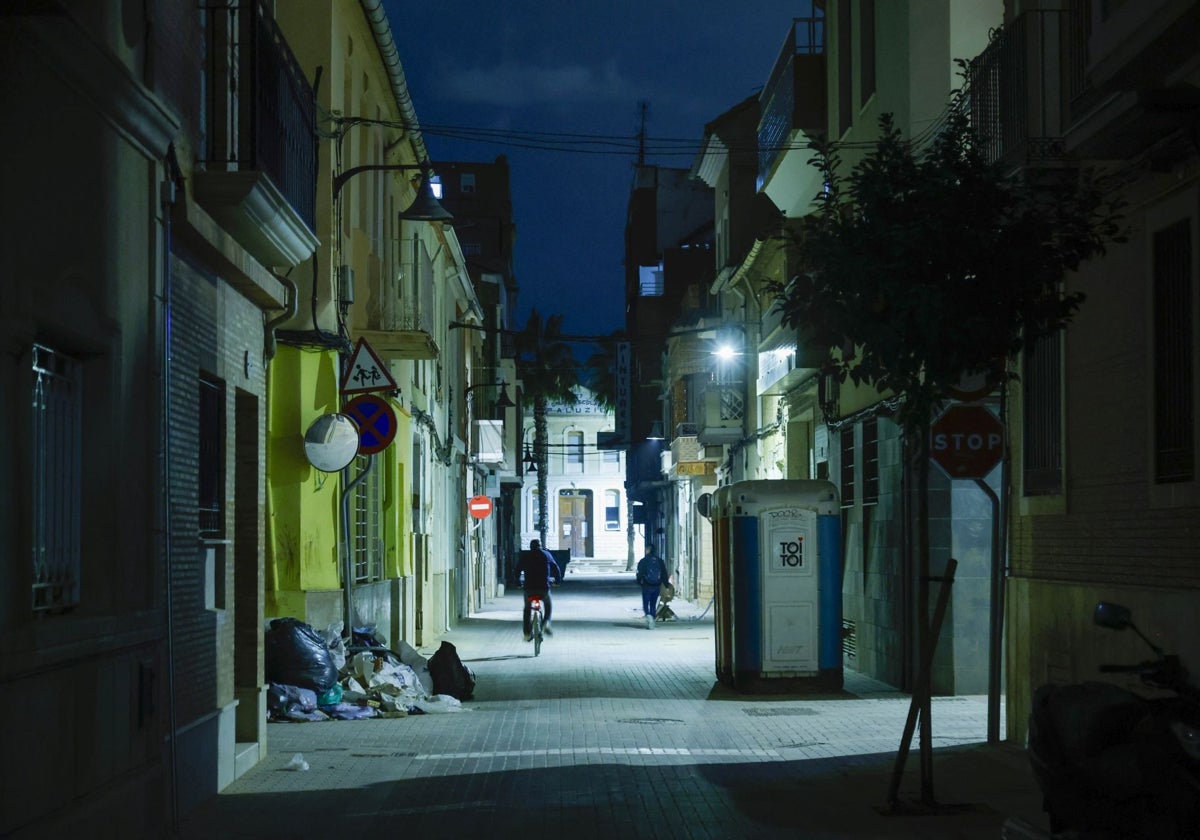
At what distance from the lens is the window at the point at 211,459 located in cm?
1198

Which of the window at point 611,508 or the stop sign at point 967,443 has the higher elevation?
the stop sign at point 967,443

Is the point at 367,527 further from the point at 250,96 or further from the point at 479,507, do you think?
the point at 479,507

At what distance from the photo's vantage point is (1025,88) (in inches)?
538

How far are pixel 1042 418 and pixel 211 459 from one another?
657 centimetres

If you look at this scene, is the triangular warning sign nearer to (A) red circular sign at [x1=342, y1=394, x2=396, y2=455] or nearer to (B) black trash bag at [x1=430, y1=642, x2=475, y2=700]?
(A) red circular sign at [x1=342, y1=394, x2=396, y2=455]

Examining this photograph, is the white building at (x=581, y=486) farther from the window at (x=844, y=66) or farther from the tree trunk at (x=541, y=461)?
the window at (x=844, y=66)

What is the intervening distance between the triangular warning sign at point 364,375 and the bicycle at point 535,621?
32.5 feet

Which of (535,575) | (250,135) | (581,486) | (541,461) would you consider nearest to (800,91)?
(535,575)

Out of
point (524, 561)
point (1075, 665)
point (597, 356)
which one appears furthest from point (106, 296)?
point (597, 356)

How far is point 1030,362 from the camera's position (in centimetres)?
1384

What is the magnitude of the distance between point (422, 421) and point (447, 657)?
12.9 m

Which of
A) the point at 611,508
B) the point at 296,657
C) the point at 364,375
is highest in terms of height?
the point at 364,375

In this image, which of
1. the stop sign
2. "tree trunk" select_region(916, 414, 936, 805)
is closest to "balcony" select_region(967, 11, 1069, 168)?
the stop sign

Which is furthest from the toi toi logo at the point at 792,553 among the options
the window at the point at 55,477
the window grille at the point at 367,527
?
the window at the point at 55,477
